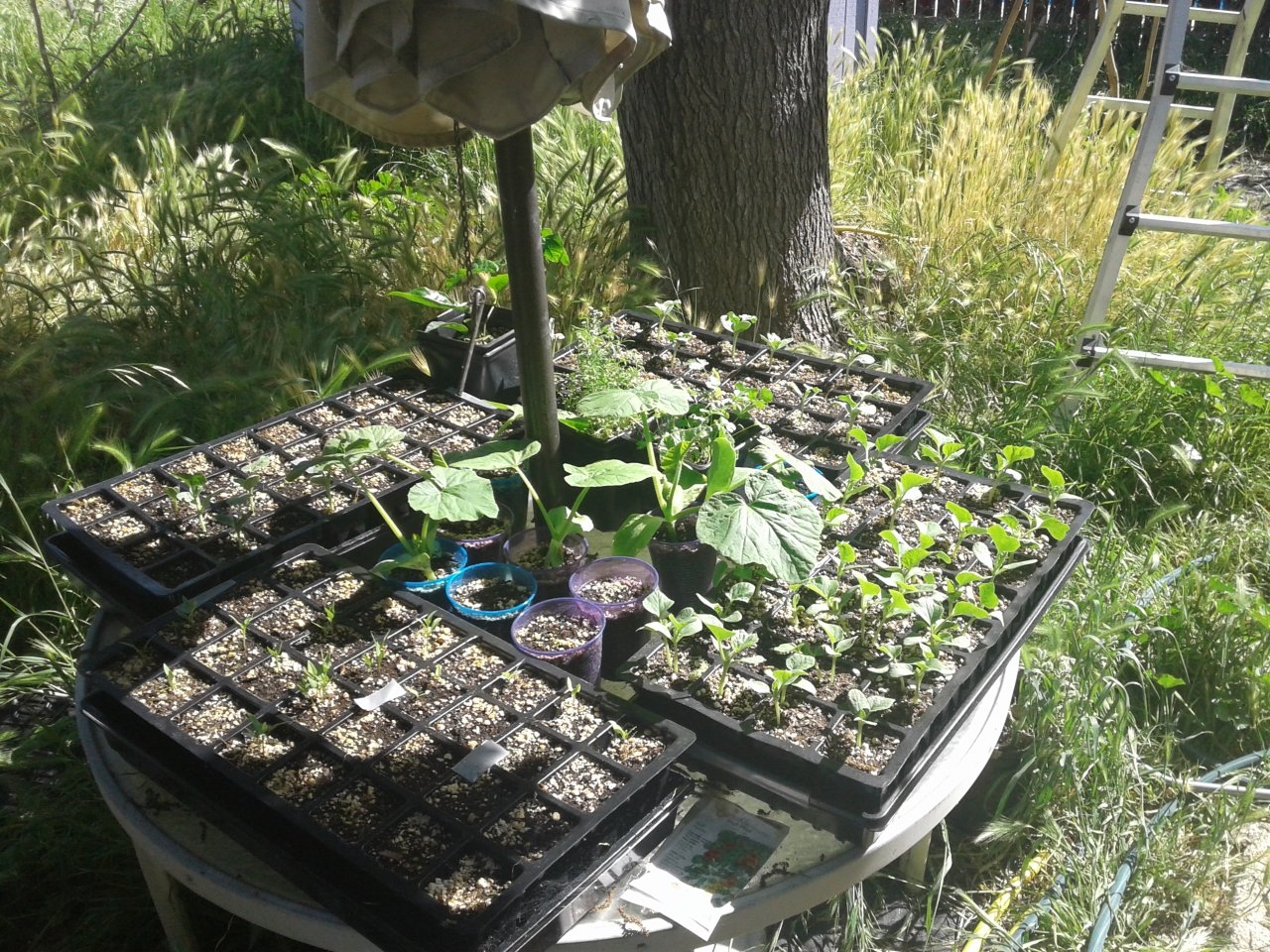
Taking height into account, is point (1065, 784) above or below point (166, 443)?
below

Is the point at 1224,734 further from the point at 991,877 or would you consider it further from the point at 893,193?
the point at 893,193

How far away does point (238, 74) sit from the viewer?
564 centimetres

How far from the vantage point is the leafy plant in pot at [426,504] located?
1.86 meters

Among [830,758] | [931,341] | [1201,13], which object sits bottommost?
[931,341]

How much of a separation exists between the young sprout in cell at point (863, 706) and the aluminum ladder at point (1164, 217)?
197 centimetres

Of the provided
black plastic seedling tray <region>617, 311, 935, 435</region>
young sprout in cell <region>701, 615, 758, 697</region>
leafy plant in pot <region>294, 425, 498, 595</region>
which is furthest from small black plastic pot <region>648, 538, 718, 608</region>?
black plastic seedling tray <region>617, 311, 935, 435</region>

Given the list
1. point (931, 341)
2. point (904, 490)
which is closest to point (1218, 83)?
point (931, 341)

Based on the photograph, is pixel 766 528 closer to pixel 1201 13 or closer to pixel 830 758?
pixel 830 758

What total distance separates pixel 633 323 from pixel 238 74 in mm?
3720

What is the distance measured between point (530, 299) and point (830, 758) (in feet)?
3.02

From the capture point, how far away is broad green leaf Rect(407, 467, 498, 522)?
1.84m

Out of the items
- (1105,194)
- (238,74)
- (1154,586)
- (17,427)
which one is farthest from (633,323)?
(238,74)

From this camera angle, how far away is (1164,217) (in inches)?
131

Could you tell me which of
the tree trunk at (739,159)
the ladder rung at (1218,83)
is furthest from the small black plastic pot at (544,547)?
the ladder rung at (1218,83)
